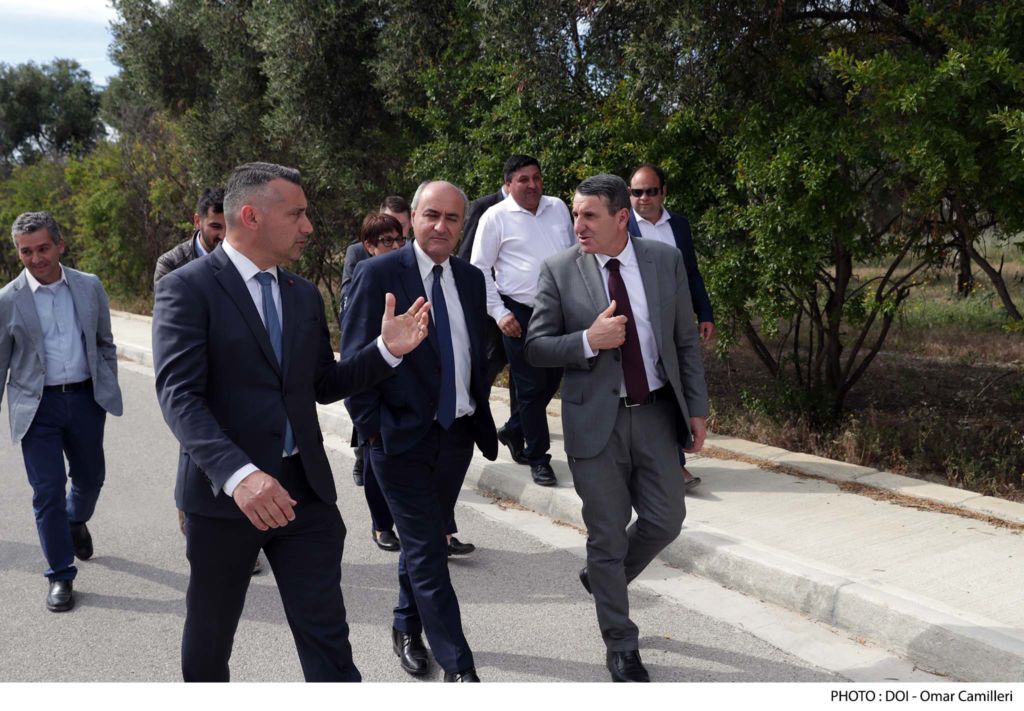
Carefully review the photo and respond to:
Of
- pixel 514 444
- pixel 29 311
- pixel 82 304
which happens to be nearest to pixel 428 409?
pixel 82 304

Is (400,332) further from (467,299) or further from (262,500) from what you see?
(262,500)

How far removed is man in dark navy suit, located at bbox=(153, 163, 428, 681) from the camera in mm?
3254

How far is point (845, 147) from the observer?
6.92m

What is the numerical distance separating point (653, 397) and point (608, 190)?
2.99 feet

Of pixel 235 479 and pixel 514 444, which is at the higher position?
pixel 235 479

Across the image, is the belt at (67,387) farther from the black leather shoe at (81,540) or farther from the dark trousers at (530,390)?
the dark trousers at (530,390)

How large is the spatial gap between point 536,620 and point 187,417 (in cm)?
237

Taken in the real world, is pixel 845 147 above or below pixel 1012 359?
above

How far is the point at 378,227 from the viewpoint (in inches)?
253

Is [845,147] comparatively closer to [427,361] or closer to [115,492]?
[427,361]

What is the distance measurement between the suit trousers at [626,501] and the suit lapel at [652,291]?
32cm

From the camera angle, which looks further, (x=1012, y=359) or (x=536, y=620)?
(x=1012, y=359)

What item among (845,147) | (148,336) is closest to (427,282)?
(845,147)

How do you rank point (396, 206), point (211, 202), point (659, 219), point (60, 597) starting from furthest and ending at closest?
point (396, 206)
point (659, 219)
point (211, 202)
point (60, 597)
